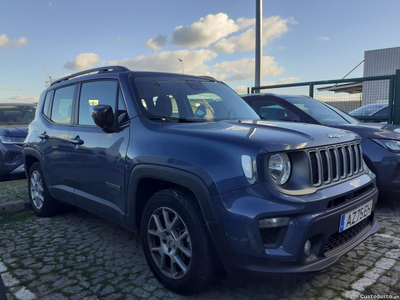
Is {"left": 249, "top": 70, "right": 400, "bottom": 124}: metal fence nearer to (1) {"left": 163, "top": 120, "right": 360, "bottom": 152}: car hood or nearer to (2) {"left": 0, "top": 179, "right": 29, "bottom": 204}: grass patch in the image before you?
(1) {"left": 163, "top": 120, "right": 360, "bottom": 152}: car hood

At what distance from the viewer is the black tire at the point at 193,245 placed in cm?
226

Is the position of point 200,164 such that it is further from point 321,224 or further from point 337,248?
point 337,248

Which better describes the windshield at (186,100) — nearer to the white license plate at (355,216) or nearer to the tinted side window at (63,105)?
the tinted side window at (63,105)

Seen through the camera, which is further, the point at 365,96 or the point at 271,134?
the point at 365,96

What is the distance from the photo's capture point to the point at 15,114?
8.51 metres

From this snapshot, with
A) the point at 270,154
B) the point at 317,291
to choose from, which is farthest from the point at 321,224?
the point at 317,291

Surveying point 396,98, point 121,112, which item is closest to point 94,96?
point 121,112

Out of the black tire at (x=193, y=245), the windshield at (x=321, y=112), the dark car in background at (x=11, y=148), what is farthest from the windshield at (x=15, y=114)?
the black tire at (x=193, y=245)

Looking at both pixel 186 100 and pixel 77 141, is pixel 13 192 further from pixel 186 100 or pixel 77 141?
pixel 186 100

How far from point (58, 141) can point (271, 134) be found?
2676 mm

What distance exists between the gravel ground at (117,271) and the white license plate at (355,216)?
553 millimetres

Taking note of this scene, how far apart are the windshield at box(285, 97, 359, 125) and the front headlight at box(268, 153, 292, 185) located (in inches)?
129

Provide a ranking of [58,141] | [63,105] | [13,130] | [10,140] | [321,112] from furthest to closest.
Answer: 1. [13,130]
2. [10,140]
3. [321,112]
4. [63,105]
5. [58,141]

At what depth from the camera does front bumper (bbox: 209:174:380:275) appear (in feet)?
6.70
